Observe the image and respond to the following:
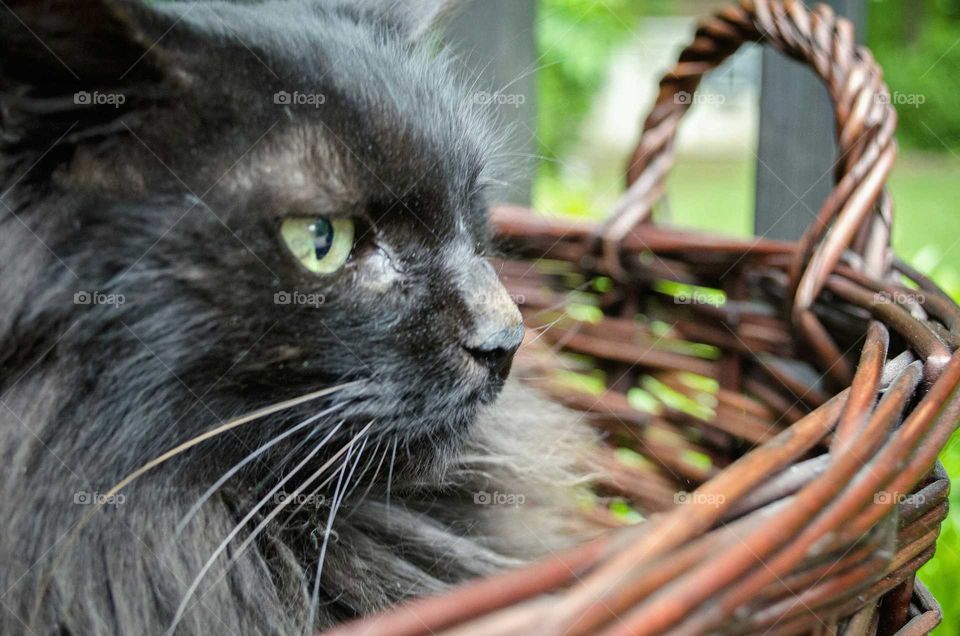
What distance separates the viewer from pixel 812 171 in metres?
1.78

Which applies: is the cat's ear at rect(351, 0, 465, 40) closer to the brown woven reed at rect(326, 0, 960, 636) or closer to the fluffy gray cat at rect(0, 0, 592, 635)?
the fluffy gray cat at rect(0, 0, 592, 635)

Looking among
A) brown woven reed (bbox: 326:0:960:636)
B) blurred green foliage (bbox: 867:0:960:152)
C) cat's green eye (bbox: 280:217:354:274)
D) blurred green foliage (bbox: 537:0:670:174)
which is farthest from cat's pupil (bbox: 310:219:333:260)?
blurred green foliage (bbox: 867:0:960:152)

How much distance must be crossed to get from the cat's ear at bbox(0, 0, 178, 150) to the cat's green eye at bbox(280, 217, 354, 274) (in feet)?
0.58

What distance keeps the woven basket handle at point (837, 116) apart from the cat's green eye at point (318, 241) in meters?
0.62

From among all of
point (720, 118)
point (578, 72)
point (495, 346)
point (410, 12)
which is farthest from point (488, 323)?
point (720, 118)

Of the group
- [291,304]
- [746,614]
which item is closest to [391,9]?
[291,304]

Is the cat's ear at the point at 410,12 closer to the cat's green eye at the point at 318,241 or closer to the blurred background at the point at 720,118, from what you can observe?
the blurred background at the point at 720,118

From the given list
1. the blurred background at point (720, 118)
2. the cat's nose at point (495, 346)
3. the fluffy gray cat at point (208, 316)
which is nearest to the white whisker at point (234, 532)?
the fluffy gray cat at point (208, 316)

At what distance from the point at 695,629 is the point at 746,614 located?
57mm

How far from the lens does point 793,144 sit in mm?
1802

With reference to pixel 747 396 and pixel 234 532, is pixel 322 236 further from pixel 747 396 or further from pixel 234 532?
pixel 747 396

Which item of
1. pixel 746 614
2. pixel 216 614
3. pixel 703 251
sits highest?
pixel 746 614

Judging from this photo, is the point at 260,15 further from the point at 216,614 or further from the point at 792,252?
the point at 792,252

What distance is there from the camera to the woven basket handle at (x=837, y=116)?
1078mm
